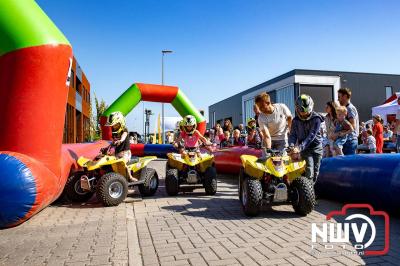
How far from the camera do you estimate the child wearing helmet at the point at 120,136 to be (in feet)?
24.9

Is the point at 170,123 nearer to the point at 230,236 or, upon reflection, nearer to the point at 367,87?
the point at 367,87

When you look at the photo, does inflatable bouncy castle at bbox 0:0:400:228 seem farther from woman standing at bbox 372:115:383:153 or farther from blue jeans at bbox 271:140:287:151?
woman standing at bbox 372:115:383:153

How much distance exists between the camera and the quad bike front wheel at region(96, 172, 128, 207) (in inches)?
262

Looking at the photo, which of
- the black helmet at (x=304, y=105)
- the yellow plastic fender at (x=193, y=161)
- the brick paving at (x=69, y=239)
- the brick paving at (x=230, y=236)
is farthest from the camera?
the yellow plastic fender at (x=193, y=161)

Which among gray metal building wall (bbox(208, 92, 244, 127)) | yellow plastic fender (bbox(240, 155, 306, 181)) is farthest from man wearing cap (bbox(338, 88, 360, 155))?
gray metal building wall (bbox(208, 92, 244, 127))

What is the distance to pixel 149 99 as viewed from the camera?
16609 millimetres

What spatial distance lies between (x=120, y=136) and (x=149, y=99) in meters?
9.04

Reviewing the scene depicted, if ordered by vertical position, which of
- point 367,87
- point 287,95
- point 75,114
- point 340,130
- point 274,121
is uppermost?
point 367,87

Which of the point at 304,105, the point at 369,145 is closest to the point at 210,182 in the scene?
the point at 304,105

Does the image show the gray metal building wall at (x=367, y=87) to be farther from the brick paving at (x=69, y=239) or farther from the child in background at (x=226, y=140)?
the brick paving at (x=69, y=239)

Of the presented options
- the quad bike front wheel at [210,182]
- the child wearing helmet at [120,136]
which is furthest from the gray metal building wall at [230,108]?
the child wearing helmet at [120,136]

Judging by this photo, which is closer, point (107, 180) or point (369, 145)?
point (107, 180)

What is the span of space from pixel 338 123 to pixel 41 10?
594 centimetres

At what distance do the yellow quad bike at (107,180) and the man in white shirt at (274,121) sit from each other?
2823mm
